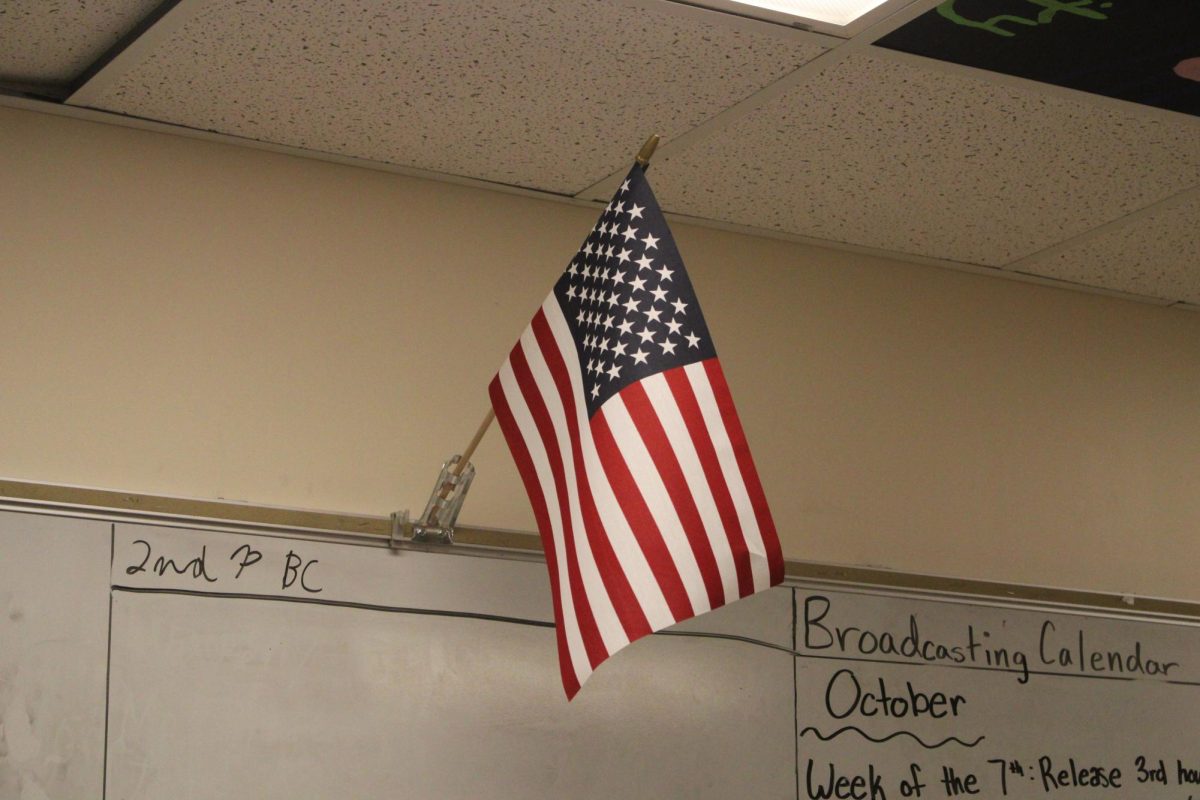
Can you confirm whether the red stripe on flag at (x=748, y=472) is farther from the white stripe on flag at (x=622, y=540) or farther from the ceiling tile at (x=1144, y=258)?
the ceiling tile at (x=1144, y=258)

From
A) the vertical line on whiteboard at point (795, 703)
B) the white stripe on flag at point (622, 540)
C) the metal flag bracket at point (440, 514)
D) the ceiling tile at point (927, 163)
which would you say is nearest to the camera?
the white stripe on flag at point (622, 540)

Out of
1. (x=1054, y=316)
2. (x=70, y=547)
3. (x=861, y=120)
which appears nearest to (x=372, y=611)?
(x=70, y=547)

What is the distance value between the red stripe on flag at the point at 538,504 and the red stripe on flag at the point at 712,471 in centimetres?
22

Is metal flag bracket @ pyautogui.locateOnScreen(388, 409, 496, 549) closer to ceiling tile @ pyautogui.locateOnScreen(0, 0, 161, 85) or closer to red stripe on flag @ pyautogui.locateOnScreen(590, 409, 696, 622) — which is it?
red stripe on flag @ pyautogui.locateOnScreen(590, 409, 696, 622)

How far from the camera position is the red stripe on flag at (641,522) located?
5.05ft

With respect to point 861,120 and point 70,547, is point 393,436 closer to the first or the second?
point 70,547

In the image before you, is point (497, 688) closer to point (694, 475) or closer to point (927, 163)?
point (694, 475)

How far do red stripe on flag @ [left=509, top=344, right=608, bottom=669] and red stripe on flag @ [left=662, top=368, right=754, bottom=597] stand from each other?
175 mm

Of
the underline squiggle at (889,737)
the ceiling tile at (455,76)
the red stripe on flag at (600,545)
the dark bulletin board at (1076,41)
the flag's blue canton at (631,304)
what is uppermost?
the ceiling tile at (455,76)

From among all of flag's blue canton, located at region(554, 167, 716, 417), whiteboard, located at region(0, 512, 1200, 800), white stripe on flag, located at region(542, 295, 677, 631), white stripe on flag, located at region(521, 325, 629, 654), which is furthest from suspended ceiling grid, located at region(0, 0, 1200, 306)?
whiteboard, located at region(0, 512, 1200, 800)

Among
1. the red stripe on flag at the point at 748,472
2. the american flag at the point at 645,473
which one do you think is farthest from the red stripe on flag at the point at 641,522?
the red stripe on flag at the point at 748,472

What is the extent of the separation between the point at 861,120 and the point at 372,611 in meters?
1.00

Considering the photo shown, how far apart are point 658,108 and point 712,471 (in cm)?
61

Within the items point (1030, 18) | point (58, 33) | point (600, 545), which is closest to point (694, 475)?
point (600, 545)
